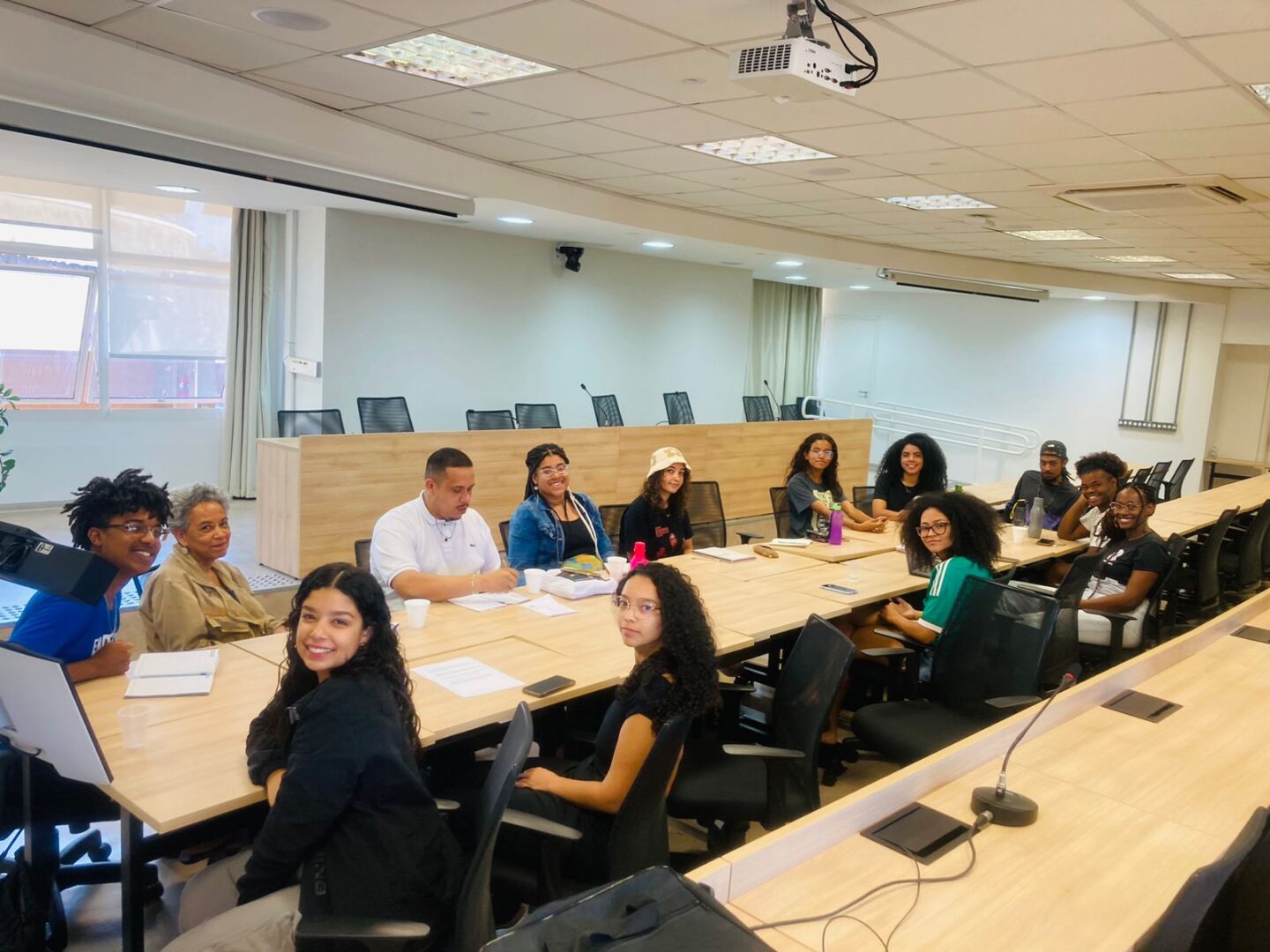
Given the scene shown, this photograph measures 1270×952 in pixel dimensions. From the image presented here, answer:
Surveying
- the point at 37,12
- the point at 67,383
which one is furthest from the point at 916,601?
the point at 67,383

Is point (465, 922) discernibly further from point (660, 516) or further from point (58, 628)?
point (660, 516)

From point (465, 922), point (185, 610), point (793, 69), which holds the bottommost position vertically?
point (465, 922)

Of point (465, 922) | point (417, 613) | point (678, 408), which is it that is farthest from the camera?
point (678, 408)

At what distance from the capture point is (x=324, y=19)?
11.5 feet

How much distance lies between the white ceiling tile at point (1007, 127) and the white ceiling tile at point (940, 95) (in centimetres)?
11

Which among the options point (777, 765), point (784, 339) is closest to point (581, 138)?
point (777, 765)

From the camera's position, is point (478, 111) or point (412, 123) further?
point (412, 123)

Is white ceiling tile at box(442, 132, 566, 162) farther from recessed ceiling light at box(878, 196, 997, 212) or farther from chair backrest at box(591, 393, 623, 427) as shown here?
chair backrest at box(591, 393, 623, 427)

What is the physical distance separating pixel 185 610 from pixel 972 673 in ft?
9.28

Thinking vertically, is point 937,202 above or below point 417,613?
above

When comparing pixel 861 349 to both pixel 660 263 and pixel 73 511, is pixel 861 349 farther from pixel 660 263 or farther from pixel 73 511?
pixel 73 511

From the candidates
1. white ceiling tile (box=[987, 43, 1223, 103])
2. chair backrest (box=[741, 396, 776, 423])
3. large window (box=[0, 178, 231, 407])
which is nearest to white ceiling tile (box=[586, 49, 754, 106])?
white ceiling tile (box=[987, 43, 1223, 103])

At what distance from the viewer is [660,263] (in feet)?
35.3

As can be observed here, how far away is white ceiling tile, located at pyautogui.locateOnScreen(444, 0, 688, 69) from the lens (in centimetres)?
327
